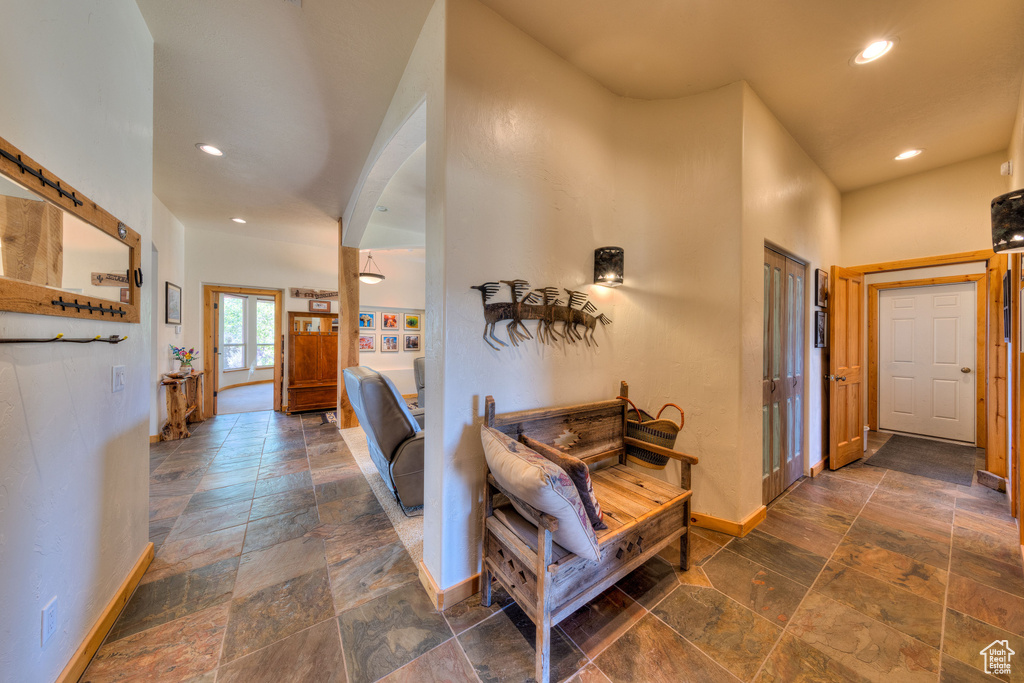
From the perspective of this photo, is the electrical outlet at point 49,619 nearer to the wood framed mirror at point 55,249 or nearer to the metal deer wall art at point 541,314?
the wood framed mirror at point 55,249

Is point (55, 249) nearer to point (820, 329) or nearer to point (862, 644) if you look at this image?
point (862, 644)

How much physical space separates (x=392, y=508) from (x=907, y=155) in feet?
17.9

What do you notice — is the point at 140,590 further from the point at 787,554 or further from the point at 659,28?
the point at 659,28

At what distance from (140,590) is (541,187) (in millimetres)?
2951

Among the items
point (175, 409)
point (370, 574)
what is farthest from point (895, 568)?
point (175, 409)

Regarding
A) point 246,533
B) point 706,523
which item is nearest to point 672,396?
point 706,523

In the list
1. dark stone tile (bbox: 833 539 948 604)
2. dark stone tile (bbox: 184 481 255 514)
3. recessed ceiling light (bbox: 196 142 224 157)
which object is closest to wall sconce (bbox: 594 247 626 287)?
dark stone tile (bbox: 833 539 948 604)

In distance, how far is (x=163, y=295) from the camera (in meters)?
4.16

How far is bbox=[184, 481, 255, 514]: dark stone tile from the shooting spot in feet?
8.15

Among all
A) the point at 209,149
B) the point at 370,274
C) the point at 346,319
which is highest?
the point at 209,149

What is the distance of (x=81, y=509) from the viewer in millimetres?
1300

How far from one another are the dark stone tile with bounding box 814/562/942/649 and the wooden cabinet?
6056 millimetres

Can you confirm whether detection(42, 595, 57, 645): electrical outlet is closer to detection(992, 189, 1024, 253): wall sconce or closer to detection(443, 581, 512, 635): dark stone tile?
detection(443, 581, 512, 635): dark stone tile

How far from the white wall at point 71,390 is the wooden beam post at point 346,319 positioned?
273cm
